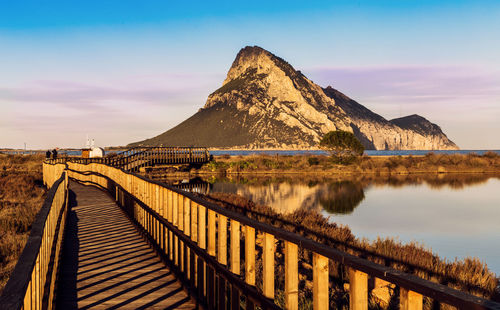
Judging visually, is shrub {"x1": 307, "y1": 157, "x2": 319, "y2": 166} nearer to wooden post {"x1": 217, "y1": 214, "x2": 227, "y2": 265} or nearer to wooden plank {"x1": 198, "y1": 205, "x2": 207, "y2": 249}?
wooden plank {"x1": 198, "y1": 205, "x2": 207, "y2": 249}

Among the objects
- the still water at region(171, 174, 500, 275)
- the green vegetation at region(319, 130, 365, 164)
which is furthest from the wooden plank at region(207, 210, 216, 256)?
the green vegetation at region(319, 130, 365, 164)

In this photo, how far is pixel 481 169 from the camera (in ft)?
191

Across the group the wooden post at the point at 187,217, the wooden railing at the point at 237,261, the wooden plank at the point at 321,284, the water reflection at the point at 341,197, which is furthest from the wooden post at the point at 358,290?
the water reflection at the point at 341,197

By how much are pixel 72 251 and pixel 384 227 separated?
16685 millimetres

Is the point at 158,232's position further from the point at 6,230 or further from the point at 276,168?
the point at 276,168

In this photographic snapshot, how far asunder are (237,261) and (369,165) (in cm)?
5764

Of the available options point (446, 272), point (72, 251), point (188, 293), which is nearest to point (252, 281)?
point (188, 293)

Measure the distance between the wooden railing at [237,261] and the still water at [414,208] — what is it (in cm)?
1088

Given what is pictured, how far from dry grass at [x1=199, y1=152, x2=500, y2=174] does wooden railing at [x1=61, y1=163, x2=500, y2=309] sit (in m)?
48.1

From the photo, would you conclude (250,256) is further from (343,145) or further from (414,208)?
(343,145)

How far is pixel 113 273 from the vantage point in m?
7.50

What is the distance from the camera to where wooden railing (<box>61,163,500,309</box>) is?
229 cm

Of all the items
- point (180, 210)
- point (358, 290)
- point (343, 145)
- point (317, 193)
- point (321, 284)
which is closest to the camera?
point (358, 290)

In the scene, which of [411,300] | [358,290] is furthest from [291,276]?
[411,300]
